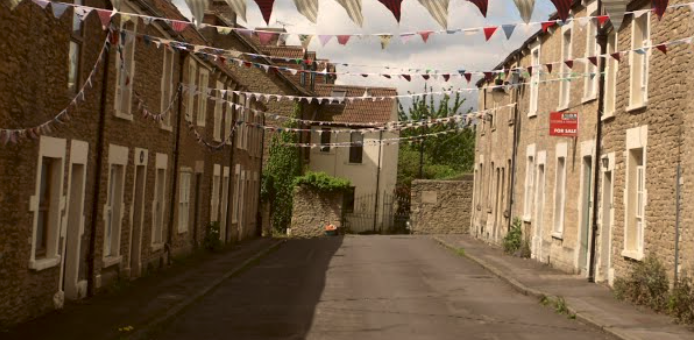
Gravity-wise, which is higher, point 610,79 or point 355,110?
point 355,110

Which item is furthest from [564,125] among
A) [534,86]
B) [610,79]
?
[534,86]

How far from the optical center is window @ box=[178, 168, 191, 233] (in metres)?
23.8

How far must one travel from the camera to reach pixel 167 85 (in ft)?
68.9

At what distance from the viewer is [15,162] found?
1129 centimetres

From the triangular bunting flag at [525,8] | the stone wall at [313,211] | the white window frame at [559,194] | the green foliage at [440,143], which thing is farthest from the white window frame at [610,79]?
the green foliage at [440,143]

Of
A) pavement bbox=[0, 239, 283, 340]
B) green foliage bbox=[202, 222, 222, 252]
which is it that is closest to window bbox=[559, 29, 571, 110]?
pavement bbox=[0, 239, 283, 340]

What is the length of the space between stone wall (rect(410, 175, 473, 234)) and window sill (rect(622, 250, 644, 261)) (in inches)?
1079

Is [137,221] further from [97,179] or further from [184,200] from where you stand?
[184,200]

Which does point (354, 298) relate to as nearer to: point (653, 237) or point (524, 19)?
point (653, 237)

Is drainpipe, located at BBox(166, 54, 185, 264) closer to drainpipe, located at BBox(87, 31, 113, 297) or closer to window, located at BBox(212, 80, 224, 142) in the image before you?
window, located at BBox(212, 80, 224, 142)

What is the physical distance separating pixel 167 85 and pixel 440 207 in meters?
25.6

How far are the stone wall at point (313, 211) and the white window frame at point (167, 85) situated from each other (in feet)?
77.7

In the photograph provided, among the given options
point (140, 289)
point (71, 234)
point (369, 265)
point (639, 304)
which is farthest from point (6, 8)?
point (369, 265)

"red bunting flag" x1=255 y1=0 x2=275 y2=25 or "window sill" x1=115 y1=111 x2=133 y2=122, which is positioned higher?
"red bunting flag" x1=255 y1=0 x2=275 y2=25
